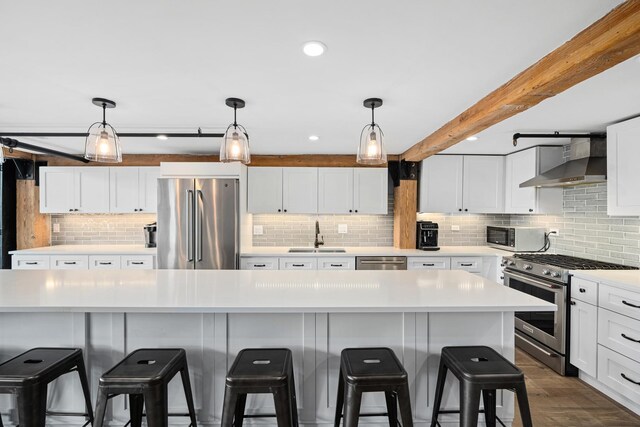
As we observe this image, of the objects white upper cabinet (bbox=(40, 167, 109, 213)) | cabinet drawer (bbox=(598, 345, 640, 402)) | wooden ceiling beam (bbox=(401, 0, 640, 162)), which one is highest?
wooden ceiling beam (bbox=(401, 0, 640, 162))

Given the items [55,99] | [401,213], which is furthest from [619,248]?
[55,99]

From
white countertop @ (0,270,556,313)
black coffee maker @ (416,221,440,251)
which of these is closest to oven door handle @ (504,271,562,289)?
black coffee maker @ (416,221,440,251)

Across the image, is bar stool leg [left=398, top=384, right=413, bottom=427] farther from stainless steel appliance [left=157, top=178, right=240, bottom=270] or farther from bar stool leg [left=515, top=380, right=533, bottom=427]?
stainless steel appliance [left=157, top=178, right=240, bottom=270]

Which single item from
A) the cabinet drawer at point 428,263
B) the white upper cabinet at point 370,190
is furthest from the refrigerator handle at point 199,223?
the cabinet drawer at point 428,263

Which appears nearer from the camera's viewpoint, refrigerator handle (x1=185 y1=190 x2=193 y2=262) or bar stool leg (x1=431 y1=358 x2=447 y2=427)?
bar stool leg (x1=431 y1=358 x2=447 y2=427)

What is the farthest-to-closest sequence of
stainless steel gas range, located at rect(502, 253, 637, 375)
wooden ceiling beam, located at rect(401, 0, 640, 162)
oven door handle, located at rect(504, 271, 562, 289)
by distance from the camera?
oven door handle, located at rect(504, 271, 562, 289) → stainless steel gas range, located at rect(502, 253, 637, 375) → wooden ceiling beam, located at rect(401, 0, 640, 162)

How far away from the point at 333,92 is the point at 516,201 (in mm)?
3248

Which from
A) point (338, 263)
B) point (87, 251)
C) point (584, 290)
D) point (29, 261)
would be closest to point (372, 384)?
point (584, 290)

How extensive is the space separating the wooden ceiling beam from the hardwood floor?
209 cm

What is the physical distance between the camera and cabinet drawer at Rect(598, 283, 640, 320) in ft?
7.29

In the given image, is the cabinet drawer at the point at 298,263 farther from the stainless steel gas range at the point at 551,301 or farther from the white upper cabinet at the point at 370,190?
the stainless steel gas range at the point at 551,301

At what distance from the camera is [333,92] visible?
86.3 inches

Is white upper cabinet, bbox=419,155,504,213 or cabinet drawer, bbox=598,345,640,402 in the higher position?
white upper cabinet, bbox=419,155,504,213

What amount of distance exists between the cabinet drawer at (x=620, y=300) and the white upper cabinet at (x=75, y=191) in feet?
17.9
